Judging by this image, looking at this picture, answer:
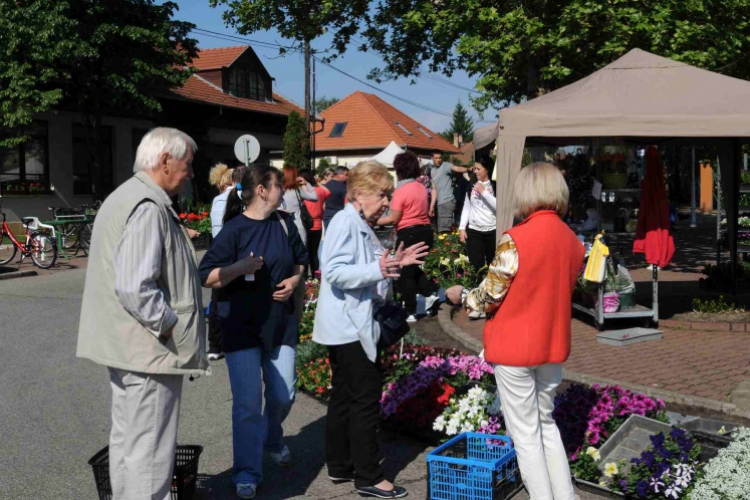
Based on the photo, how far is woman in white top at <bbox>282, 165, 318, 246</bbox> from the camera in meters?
8.08

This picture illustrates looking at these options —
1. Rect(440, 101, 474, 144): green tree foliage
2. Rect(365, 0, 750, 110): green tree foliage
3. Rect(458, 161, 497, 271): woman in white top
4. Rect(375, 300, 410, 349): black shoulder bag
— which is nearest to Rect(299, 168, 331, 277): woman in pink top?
Rect(458, 161, 497, 271): woman in white top

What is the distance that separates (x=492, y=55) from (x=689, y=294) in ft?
18.6

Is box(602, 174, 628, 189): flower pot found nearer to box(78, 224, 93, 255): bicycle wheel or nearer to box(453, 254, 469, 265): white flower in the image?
box(453, 254, 469, 265): white flower

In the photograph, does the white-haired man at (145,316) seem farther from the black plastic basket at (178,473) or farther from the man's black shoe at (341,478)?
the man's black shoe at (341,478)

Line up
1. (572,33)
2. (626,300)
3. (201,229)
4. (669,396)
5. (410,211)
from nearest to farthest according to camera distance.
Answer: (669,396) < (626,300) < (410,211) < (572,33) < (201,229)

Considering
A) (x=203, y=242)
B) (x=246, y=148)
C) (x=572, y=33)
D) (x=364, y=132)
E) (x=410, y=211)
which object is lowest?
(x=203, y=242)

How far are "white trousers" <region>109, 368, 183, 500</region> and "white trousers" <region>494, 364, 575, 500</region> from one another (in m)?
1.57

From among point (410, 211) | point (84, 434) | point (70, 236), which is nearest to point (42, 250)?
point (70, 236)

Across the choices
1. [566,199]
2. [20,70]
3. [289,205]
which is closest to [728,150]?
[289,205]

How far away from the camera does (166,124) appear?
103 ft

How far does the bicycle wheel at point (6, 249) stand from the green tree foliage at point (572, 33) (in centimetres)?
921

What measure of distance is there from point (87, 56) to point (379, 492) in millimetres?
19819

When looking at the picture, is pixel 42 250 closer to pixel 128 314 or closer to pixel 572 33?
pixel 572 33

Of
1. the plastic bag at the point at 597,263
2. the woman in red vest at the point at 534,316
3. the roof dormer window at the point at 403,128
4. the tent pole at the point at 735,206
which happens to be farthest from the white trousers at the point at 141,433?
the roof dormer window at the point at 403,128
